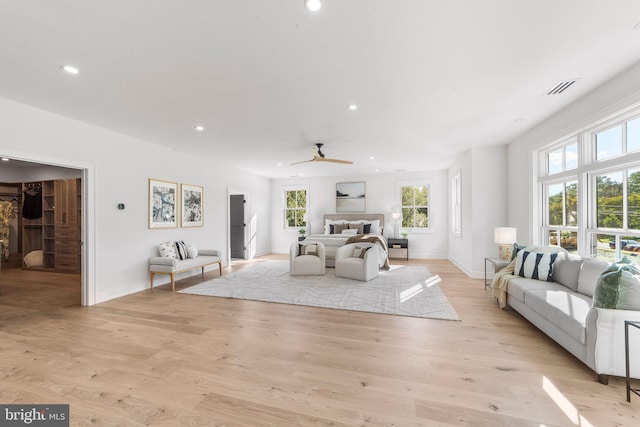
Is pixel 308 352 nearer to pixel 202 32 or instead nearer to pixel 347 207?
pixel 202 32

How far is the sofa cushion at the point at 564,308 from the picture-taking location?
2.20 m

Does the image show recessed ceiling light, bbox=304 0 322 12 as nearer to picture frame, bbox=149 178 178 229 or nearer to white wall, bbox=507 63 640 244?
white wall, bbox=507 63 640 244

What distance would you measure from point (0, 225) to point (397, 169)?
1033cm

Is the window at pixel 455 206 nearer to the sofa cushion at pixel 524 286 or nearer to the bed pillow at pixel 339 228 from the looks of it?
the bed pillow at pixel 339 228

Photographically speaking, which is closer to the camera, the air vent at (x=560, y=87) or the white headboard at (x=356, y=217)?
the air vent at (x=560, y=87)

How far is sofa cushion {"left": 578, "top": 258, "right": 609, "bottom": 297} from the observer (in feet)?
8.77

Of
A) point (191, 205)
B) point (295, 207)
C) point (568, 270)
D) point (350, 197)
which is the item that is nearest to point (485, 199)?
point (568, 270)

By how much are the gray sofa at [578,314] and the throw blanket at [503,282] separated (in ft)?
0.08

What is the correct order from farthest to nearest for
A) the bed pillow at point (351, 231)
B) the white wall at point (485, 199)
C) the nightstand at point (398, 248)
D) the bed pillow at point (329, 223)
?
1. the bed pillow at point (329, 223)
2. the bed pillow at point (351, 231)
3. the nightstand at point (398, 248)
4. the white wall at point (485, 199)

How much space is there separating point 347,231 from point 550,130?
5.21 m

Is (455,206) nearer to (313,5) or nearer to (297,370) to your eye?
(297,370)

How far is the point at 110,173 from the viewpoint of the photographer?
4.23 metres

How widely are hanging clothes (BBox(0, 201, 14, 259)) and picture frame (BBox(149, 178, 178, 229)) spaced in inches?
187

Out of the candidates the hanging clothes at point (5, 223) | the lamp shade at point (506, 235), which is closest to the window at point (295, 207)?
the lamp shade at point (506, 235)
